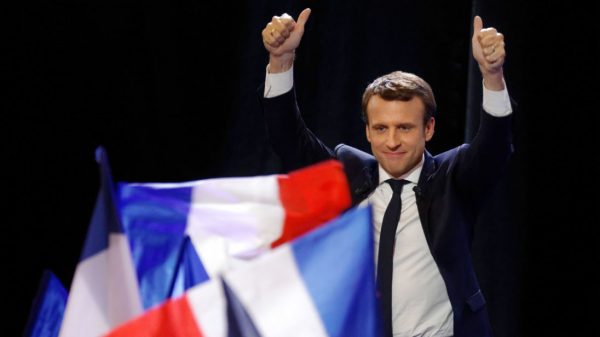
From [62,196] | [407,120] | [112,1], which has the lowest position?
[62,196]

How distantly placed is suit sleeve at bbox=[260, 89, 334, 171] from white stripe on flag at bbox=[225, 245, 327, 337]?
0.59 meters

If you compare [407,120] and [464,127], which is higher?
[407,120]

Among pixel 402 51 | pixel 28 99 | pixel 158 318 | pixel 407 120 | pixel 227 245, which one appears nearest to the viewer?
pixel 158 318

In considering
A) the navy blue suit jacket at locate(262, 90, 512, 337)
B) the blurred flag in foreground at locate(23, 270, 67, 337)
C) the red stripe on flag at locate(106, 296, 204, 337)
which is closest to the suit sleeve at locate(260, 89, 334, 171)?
the navy blue suit jacket at locate(262, 90, 512, 337)

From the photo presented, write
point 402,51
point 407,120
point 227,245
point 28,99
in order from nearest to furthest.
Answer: point 227,245 → point 407,120 → point 28,99 → point 402,51

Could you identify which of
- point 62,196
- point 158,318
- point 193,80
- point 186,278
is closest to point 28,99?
point 62,196

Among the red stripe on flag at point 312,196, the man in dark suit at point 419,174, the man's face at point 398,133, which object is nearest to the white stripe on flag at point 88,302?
the red stripe on flag at point 312,196

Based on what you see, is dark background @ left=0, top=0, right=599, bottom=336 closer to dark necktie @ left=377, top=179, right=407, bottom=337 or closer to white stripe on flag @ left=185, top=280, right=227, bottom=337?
dark necktie @ left=377, top=179, right=407, bottom=337

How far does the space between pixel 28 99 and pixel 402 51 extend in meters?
1.08

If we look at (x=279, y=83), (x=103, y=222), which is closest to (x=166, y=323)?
(x=103, y=222)

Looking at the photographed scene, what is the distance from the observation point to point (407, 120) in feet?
6.20

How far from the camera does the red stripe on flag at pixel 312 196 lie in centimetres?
149

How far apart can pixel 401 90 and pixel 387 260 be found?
1.11ft

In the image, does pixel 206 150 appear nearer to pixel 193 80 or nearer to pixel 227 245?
pixel 193 80
